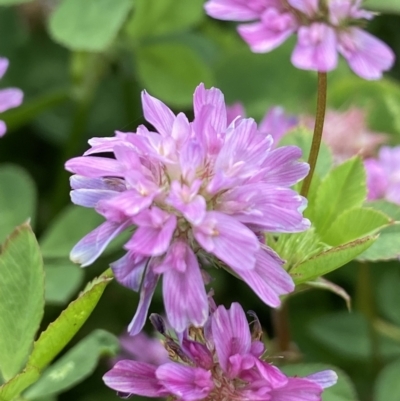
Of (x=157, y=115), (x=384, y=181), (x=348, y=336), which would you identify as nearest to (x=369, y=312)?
(x=348, y=336)

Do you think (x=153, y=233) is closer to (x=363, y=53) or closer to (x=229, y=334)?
(x=229, y=334)

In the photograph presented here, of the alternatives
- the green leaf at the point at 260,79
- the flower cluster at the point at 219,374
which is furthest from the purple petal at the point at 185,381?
the green leaf at the point at 260,79

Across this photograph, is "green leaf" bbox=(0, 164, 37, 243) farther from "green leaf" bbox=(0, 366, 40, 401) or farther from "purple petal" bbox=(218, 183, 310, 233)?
"purple petal" bbox=(218, 183, 310, 233)

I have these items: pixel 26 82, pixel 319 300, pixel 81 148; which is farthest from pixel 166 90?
pixel 319 300

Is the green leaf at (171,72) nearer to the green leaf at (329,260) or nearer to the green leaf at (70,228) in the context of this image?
the green leaf at (70,228)

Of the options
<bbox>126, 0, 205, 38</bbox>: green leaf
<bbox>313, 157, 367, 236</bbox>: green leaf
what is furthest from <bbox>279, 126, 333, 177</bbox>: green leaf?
<bbox>126, 0, 205, 38</bbox>: green leaf

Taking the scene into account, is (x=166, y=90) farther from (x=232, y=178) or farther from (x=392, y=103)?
(x=232, y=178)
